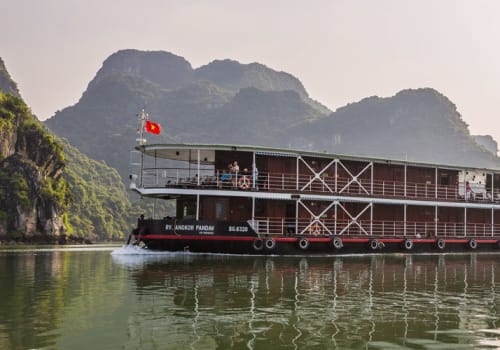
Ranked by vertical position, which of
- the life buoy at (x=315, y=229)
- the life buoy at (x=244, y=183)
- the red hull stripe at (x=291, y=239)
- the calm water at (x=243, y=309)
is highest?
the life buoy at (x=244, y=183)

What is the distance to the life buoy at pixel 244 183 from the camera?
26.4 m

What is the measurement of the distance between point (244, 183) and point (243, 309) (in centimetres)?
1609

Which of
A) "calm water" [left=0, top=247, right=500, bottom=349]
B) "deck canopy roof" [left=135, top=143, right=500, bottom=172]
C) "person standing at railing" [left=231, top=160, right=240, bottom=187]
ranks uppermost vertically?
"deck canopy roof" [left=135, top=143, right=500, bottom=172]

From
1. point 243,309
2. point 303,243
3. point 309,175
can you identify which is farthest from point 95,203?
point 243,309

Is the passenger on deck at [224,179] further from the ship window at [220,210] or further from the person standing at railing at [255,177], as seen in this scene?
the person standing at railing at [255,177]

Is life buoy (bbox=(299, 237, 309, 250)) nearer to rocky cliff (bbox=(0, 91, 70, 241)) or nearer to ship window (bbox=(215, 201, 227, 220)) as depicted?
ship window (bbox=(215, 201, 227, 220))

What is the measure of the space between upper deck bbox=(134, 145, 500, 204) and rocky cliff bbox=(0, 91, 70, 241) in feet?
124

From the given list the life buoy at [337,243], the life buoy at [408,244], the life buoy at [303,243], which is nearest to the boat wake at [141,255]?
the life buoy at [303,243]

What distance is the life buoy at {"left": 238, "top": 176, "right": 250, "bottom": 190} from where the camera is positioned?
26.4 meters

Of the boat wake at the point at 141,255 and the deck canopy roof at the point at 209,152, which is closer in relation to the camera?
the boat wake at the point at 141,255

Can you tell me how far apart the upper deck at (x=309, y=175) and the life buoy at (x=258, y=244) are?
238cm

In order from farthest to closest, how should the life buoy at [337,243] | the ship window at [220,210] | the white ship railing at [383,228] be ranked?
the white ship railing at [383,228] → the life buoy at [337,243] → the ship window at [220,210]

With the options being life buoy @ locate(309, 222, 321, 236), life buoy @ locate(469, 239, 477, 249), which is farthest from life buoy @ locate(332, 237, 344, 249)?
life buoy @ locate(469, 239, 477, 249)

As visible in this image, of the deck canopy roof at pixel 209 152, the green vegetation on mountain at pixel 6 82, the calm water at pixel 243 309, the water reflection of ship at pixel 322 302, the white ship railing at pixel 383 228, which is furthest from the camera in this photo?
the green vegetation on mountain at pixel 6 82
